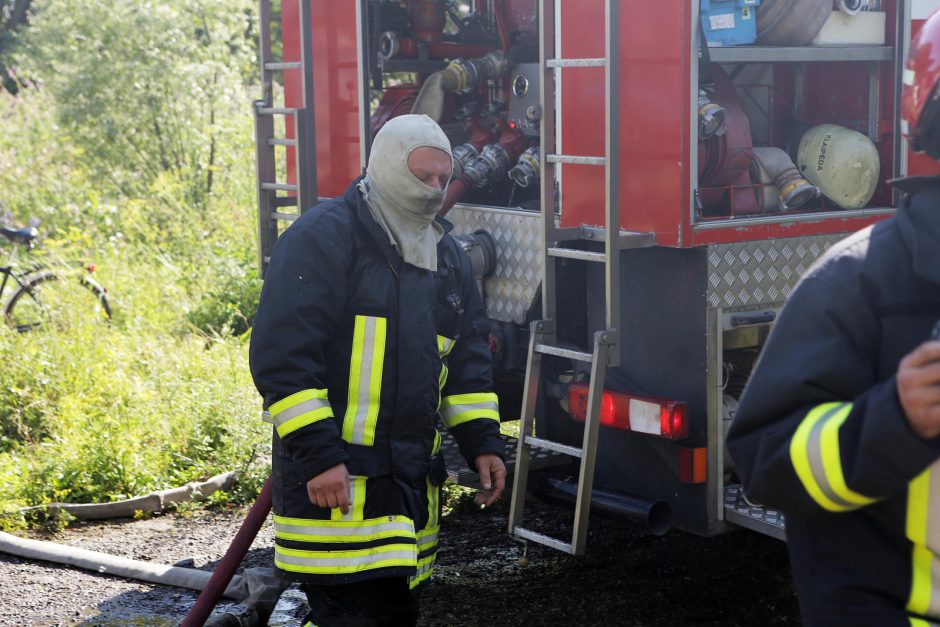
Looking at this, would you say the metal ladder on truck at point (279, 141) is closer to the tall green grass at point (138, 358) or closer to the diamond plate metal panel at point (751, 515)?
the tall green grass at point (138, 358)

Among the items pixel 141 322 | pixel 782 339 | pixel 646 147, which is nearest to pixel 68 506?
pixel 141 322

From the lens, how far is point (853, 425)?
1.55 m

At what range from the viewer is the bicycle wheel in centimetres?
739

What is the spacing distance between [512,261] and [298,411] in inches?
71.2

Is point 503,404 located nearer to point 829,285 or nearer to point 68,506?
point 68,506

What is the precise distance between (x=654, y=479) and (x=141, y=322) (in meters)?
4.66

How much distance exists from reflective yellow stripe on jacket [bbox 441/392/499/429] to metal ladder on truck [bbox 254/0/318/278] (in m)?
1.84

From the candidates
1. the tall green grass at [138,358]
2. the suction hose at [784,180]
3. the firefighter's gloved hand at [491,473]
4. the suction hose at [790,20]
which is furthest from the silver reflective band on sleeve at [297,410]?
the tall green grass at [138,358]

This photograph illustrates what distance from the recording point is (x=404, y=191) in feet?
10.7

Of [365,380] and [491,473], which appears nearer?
[365,380]


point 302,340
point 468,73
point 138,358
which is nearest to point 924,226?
point 302,340

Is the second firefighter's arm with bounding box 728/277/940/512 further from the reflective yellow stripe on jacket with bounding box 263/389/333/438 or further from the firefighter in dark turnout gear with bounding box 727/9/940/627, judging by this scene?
the reflective yellow stripe on jacket with bounding box 263/389/333/438

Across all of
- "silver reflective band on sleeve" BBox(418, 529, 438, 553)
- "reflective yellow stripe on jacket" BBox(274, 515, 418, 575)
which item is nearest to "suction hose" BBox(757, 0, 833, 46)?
"silver reflective band on sleeve" BBox(418, 529, 438, 553)

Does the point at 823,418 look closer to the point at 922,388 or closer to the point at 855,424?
the point at 855,424
